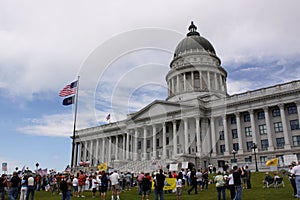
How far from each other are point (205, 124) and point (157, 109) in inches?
474

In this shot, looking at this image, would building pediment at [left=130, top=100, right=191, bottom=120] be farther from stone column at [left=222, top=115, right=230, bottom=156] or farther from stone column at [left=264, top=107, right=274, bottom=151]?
stone column at [left=264, top=107, right=274, bottom=151]

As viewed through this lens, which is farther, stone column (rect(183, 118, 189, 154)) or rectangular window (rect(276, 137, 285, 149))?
stone column (rect(183, 118, 189, 154))

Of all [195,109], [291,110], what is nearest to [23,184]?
[195,109]

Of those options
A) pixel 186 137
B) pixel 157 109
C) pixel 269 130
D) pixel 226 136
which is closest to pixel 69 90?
pixel 186 137

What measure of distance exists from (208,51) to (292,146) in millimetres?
41786

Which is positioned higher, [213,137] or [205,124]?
[205,124]

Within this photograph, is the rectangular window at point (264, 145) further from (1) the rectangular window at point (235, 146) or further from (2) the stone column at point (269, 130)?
(1) the rectangular window at point (235, 146)

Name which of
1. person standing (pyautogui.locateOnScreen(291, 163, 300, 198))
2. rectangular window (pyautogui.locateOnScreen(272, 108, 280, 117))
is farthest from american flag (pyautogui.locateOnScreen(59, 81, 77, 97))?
rectangular window (pyautogui.locateOnScreen(272, 108, 280, 117))

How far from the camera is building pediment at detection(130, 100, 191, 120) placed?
6010cm

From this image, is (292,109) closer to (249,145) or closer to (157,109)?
(249,145)

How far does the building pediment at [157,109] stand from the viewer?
197 ft

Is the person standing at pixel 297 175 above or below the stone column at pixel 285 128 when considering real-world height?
below

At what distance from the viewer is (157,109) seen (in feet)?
207

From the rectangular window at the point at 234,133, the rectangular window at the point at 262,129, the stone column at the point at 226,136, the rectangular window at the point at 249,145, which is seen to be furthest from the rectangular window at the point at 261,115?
the stone column at the point at 226,136
